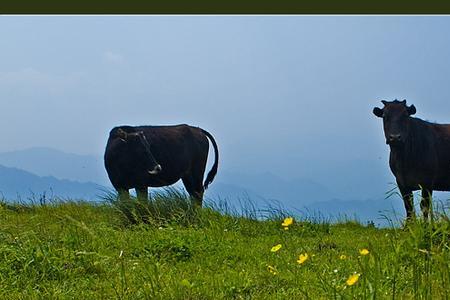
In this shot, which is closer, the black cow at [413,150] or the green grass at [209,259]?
the green grass at [209,259]

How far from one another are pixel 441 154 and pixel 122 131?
19.6 feet

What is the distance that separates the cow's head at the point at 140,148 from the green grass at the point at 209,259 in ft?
11.7

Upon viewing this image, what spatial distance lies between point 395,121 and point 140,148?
16.1 feet

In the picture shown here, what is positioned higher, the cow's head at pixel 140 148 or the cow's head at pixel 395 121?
the cow's head at pixel 395 121

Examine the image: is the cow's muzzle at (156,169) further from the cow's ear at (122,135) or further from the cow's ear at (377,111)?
the cow's ear at (377,111)

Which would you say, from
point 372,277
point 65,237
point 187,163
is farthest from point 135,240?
point 187,163

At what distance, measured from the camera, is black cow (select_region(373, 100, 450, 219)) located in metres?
10.3

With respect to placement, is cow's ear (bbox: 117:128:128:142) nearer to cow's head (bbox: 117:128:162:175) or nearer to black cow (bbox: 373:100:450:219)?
cow's head (bbox: 117:128:162:175)

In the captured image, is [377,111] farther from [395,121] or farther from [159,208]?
[159,208]

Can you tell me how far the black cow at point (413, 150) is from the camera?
10336 millimetres

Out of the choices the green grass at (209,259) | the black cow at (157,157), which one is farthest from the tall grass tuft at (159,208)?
the black cow at (157,157)

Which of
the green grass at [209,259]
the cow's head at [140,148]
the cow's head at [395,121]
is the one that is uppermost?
the cow's head at [395,121]

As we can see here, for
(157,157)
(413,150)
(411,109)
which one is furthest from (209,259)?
(157,157)

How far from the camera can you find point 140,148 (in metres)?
12.2
